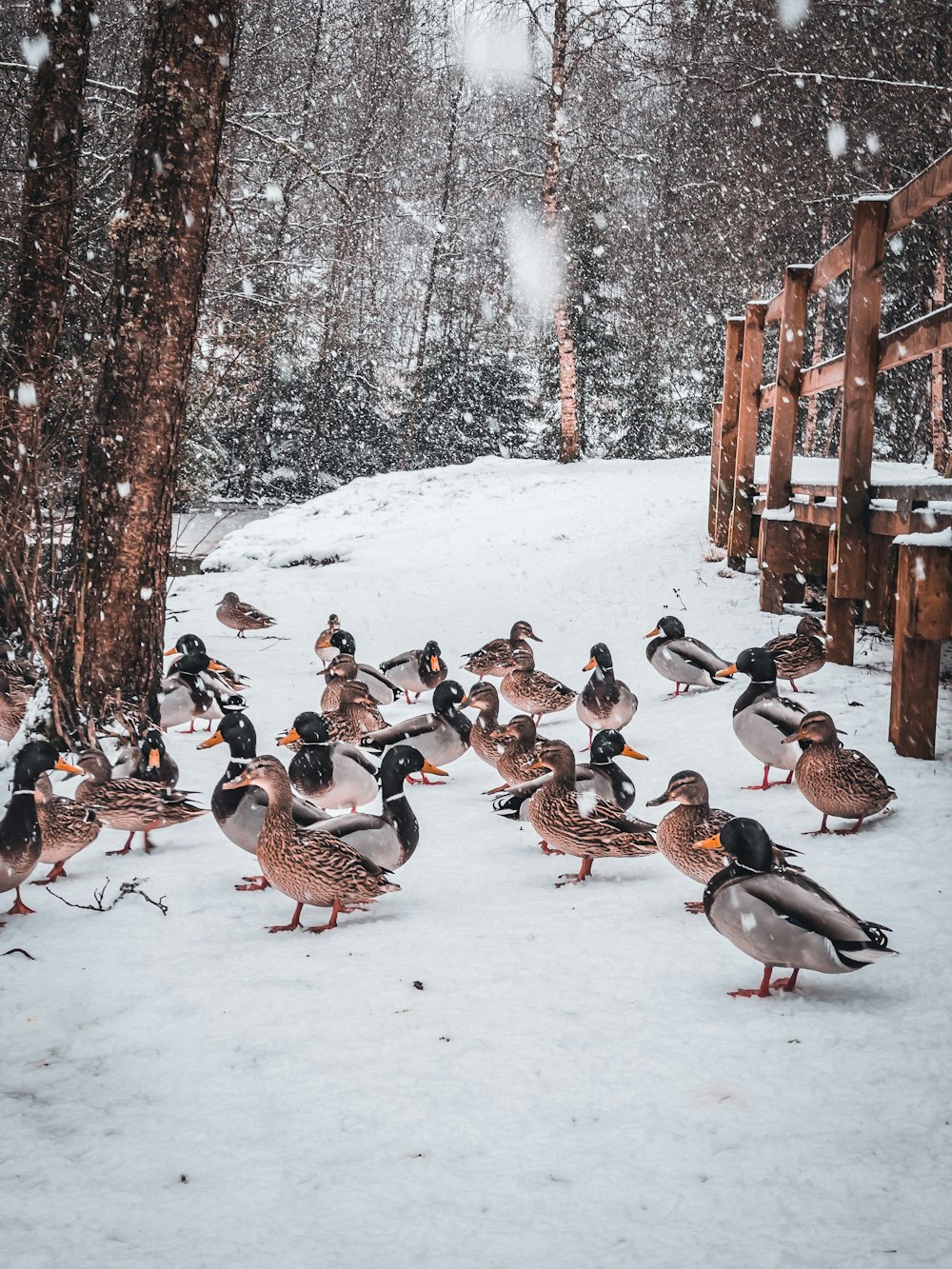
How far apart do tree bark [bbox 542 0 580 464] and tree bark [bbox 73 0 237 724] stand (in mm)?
16243

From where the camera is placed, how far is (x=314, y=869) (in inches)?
159

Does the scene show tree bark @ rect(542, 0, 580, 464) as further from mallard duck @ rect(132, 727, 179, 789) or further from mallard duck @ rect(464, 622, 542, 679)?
mallard duck @ rect(132, 727, 179, 789)

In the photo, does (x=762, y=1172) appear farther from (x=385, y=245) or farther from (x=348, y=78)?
(x=385, y=245)

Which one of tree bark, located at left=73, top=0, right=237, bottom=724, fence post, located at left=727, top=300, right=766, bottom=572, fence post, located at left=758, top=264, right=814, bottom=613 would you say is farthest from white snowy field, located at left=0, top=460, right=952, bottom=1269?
fence post, located at left=727, top=300, right=766, bottom=572

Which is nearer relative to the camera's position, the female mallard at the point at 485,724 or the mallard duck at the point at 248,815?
the mallard duck at the point at 248,815

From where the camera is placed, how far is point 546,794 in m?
4.90

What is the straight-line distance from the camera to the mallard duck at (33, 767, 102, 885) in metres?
4.41

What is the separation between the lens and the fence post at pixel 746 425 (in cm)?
1078

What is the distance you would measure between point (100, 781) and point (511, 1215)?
3453 millimetres

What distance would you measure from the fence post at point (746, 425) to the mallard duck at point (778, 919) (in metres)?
7.81

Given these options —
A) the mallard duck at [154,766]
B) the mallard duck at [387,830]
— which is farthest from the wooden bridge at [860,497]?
the mallard duck at [154,766]

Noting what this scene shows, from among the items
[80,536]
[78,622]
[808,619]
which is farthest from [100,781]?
[808,619]

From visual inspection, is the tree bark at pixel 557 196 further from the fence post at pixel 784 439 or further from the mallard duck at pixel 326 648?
the mallard duck at pixel 326 648

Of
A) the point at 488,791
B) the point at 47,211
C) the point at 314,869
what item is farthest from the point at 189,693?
the point at 47,211
